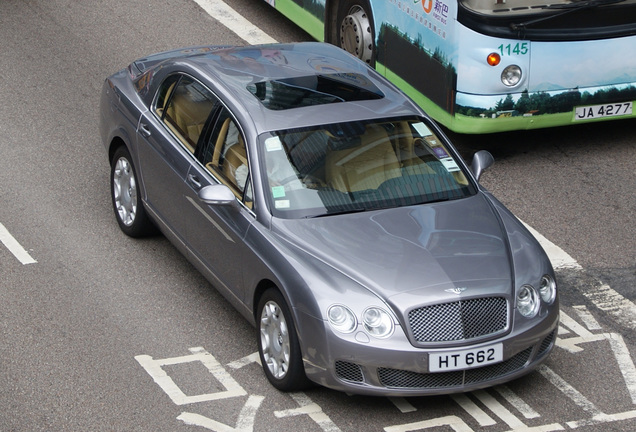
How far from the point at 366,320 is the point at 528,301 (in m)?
1.04

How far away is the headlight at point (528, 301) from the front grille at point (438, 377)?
0.96 ft

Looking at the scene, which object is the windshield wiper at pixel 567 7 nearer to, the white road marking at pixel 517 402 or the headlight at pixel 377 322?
the white road marking at pixel 517 402

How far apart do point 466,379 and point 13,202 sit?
4650 millimetres

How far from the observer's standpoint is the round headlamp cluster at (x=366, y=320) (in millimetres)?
6773

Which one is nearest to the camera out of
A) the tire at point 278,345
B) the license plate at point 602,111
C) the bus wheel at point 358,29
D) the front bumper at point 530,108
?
the tire at point 278,345

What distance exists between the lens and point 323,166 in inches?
306

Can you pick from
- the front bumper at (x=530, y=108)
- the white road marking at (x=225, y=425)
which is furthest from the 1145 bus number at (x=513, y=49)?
the white road marking at (x=225, y=425)

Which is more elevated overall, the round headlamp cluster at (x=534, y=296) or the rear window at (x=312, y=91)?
the rear window at (x=312, y=91)

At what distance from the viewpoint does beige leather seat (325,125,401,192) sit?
305 inches

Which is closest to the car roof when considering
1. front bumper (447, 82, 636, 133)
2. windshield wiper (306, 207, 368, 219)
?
windshield wiper (306, 207, 368, 219)

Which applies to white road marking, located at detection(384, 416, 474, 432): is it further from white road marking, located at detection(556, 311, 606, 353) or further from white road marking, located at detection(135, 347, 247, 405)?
white road marking, located at detection(556, 311, 606, 353)

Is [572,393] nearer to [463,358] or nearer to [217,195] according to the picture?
[463,358]

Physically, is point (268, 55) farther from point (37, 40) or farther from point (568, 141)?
point (37, 40)

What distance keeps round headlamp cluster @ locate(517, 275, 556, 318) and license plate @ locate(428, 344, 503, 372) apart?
32 cm
